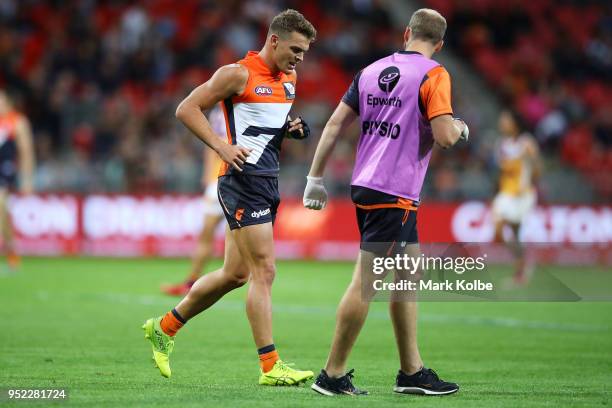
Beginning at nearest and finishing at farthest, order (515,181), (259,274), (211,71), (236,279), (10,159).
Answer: (259,274)
(236,279)
(10,159)
(515,181)
(211,71)

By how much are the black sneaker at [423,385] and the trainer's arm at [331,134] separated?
1441mm

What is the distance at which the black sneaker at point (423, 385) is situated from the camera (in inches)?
275

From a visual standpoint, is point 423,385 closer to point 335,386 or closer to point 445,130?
point 335,386

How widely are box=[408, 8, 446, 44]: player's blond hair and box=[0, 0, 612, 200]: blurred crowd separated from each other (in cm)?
1449

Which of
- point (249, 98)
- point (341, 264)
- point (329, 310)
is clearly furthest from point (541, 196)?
point (249, 98)

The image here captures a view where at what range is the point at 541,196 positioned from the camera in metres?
21.9

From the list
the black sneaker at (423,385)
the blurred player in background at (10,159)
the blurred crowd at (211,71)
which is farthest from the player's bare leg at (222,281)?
the blurred crowd at (211,71)

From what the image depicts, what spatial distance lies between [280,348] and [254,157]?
2.73 meters

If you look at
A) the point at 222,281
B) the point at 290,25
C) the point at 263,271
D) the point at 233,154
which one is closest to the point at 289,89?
the point at 290,25

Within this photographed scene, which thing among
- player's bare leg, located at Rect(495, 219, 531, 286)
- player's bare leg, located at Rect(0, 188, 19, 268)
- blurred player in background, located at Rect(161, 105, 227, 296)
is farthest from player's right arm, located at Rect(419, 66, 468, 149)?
player's bare leg, located at Rect(0, 188, 19, 268)

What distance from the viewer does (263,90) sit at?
→ 749 cm

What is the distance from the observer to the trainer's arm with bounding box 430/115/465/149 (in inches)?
263

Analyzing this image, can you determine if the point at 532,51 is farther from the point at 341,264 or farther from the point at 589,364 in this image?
the point at 589,364

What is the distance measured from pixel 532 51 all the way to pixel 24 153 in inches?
554
